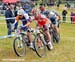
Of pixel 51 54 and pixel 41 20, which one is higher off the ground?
pixel 41 20

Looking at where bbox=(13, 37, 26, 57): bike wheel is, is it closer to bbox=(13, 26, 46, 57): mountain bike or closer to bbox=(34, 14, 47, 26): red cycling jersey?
bbox=(13, 26, 46, 57): mountain bike

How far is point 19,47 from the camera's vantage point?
35.4ft

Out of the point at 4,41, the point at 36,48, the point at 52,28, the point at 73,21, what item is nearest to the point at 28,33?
the point at 36,48

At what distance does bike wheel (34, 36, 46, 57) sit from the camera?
35.8ft

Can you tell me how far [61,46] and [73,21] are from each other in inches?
572

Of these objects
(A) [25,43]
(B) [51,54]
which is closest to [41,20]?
(B) [51,54]

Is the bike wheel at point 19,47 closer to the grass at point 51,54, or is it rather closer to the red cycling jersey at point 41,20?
the grass at point 51,54

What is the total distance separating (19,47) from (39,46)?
74 cm

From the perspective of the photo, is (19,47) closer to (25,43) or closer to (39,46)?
(25,43)

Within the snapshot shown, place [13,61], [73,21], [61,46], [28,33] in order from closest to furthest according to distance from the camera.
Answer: [13,61]
[28,33]
[61,46]
[73,21]

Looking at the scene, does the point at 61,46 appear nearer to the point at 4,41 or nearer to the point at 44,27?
the point at 44,27

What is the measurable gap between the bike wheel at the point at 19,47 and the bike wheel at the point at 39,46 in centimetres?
44

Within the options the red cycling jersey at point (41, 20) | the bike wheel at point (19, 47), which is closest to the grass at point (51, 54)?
the bike wheel at point (19, 47)

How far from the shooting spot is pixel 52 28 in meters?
14.1
